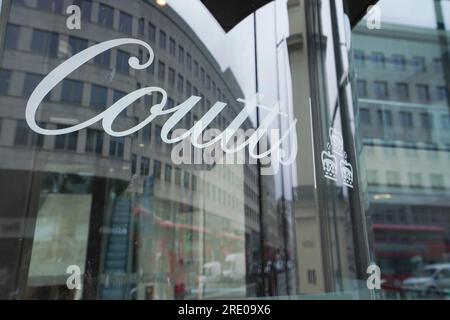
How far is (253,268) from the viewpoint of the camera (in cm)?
365

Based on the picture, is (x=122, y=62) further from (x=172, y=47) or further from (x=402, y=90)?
(x=402, y=90)

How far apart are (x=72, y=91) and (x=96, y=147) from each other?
1.77 feet

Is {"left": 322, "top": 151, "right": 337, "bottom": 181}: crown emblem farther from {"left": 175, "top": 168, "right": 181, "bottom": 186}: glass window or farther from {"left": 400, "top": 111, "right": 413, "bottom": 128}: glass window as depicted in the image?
{"left": 400, "top": 111, "right": 413, "bottom": 128}: glass window

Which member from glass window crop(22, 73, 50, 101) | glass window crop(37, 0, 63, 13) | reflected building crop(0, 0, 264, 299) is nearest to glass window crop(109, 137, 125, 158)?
reflected building crop(0, 0, 264, 299)

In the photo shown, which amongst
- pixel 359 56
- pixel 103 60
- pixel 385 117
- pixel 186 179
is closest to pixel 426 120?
pixel 385 117

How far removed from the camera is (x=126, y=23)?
2928 millimetres

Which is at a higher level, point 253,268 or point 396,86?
point 396,86

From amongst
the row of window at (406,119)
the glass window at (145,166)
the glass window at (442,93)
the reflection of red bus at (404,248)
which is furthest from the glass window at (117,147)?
the reflection of red bus at (404,248)

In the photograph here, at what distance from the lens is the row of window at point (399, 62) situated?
9641mm

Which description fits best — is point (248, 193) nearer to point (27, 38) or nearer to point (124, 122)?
point (124, 122)

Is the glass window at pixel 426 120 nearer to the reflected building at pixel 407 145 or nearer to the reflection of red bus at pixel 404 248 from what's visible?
the reflected building at pixel 407 145

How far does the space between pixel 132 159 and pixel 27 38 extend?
1338 millimetres

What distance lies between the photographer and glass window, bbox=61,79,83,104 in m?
2.62
